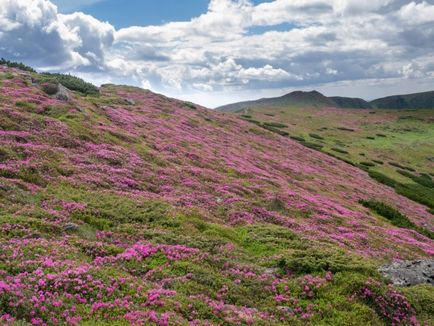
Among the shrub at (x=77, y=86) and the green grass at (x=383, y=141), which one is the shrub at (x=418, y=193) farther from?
the shrub at (x=77, y=86)

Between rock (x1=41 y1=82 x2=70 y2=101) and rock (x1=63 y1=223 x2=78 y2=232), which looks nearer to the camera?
rock (x1=63 y1=223 x2=78 y2=232)

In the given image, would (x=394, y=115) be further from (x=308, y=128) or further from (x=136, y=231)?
(x=136, y=231)

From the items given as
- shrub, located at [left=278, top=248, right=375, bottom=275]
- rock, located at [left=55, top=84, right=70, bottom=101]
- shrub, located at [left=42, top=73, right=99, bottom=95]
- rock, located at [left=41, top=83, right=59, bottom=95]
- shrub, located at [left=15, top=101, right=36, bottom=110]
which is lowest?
shrub, located at [left=278, top=248, right=375, bottom=275]

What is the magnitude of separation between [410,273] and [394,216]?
2554 cm

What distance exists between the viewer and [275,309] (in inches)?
581

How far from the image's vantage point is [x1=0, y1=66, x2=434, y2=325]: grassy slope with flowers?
1326 centimetres

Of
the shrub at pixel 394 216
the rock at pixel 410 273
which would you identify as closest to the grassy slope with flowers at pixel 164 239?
the rock at pixel 410 273

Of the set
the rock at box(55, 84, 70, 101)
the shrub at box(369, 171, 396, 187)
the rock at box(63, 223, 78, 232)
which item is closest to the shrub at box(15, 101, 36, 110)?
the rock at box(55, 84, 70, 101)

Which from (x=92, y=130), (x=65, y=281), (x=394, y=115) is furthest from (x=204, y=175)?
(x=394, y=115)

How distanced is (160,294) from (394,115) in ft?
573

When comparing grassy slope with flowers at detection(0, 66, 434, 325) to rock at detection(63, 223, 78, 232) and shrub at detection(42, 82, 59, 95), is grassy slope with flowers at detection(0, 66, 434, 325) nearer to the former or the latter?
rock at detection(63, 223, 78, 232)

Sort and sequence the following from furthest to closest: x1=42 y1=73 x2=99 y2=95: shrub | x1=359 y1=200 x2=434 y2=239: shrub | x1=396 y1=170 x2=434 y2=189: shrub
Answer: x1=396 y1=170 x2=434 y2=189: shrub < x1=42 y1=73 x2=99 y2=95: shrub < x1=359 y1=200 x2=434 y2=239: shrub

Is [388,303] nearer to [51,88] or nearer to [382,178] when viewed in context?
[51,88]

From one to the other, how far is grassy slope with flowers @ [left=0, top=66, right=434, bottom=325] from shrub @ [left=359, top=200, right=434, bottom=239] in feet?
5.62
